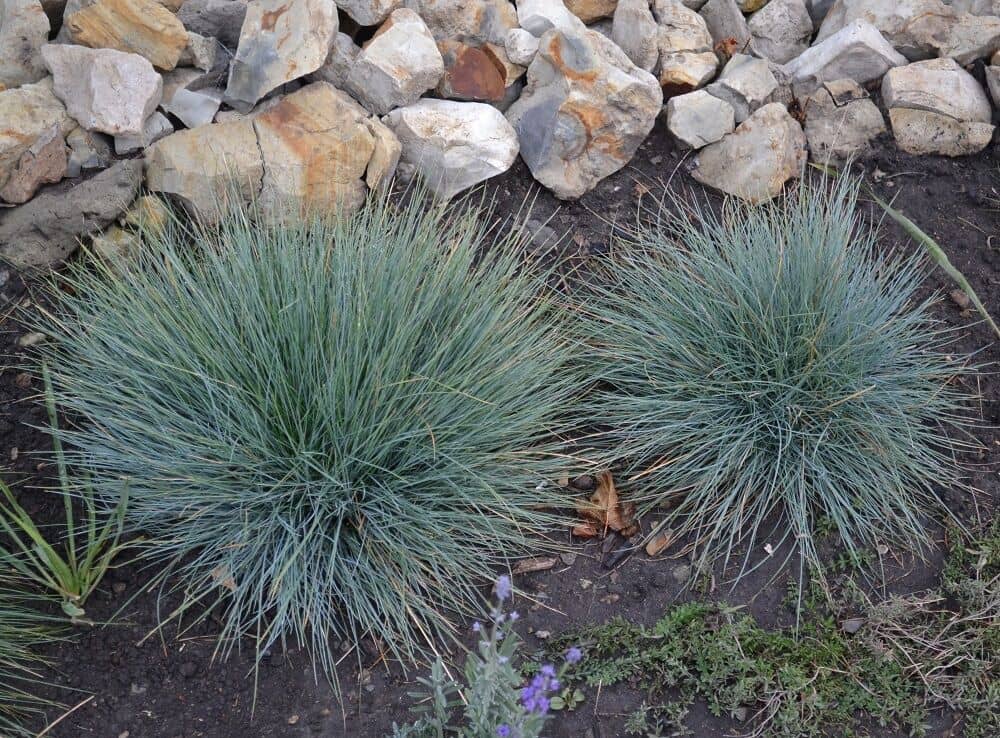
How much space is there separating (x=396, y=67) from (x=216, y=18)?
2.34ft

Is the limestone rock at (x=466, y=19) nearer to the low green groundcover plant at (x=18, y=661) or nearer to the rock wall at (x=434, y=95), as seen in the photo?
the rock wall at (x=434, y=95)

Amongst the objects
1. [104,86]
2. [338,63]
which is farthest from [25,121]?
[338,63]

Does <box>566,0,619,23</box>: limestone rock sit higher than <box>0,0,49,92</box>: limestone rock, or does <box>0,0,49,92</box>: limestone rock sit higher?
<box>566,0,619,23</box>: limestone rock

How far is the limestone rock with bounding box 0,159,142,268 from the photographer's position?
314cm

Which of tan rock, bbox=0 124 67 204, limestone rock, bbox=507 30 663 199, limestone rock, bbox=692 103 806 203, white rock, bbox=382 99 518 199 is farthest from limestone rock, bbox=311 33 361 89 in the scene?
limestone rock, bbox=692 103 806 203

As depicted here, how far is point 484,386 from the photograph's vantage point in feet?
9.30

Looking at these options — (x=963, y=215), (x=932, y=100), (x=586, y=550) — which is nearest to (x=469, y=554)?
(x=586, y=550)

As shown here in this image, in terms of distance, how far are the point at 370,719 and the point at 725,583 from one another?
3.52 feet

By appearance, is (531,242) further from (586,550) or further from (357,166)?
(586,550)

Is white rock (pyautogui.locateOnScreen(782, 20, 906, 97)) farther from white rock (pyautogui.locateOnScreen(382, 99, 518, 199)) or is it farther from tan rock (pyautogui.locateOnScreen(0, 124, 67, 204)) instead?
tan rock (pyautogui.locateOnScreen(0, 124, 67, 204))

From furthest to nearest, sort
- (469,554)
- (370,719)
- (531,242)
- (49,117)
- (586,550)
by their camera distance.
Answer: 1. (531,242)
2. (49,117)
3. (586,550)
4. (469,554)
5. (370,719)

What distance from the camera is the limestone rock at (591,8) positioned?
404 cm

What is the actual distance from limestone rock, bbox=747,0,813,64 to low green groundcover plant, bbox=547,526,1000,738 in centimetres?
241

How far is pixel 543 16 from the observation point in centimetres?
382
